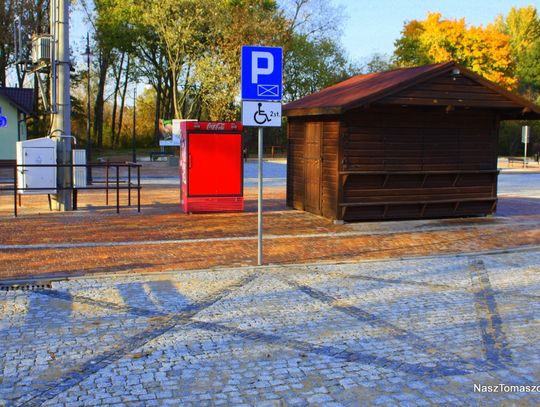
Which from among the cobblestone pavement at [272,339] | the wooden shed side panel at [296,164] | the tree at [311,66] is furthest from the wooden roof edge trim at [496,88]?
the tree at [311,66]

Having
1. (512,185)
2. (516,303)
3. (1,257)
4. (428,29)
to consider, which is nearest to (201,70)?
(512,185)

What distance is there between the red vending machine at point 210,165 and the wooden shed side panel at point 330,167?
2015 millimetres

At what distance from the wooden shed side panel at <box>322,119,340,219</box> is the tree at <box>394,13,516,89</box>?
44619 mm

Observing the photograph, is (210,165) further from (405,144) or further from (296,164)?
(405,144)

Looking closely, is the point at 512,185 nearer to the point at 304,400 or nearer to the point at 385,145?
the point at 385,145

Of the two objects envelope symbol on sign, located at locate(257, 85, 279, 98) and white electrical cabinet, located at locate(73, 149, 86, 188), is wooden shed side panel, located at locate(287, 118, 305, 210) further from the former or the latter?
envelope symbol on sign, located at locate(257, 85, 279, 98)

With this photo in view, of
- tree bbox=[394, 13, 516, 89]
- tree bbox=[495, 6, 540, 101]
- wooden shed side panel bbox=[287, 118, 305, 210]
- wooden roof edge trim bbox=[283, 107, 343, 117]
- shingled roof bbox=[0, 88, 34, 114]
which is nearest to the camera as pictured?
wooden roof edge trim bbox=[283, 107, 343, 117]

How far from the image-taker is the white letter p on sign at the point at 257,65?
27.6 ft

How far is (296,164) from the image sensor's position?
15.2 metres

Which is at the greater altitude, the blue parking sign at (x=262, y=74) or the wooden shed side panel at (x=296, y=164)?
the blue parking sign at (x=262, y=74)

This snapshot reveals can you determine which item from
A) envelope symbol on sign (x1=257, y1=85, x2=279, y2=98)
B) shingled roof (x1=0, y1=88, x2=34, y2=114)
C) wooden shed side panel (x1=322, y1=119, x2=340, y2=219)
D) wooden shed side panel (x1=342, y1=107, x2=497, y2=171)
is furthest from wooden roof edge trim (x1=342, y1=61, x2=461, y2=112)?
shingled roof (x1=0, y1=88, x2=34, y2=114)

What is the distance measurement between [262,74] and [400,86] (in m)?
4.78

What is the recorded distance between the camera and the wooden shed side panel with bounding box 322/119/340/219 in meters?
13.0

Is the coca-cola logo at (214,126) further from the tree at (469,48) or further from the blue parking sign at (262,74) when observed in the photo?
the tree at (469,48)
